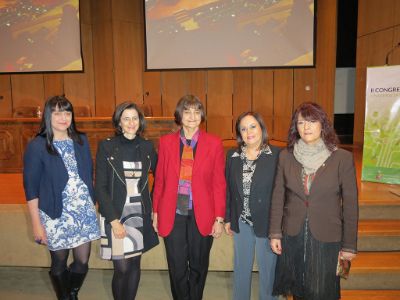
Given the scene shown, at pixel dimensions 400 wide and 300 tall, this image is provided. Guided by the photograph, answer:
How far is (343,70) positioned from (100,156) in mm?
7862

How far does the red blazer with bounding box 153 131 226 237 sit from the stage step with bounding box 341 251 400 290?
4.35 ft

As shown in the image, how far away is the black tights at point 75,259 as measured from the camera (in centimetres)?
209

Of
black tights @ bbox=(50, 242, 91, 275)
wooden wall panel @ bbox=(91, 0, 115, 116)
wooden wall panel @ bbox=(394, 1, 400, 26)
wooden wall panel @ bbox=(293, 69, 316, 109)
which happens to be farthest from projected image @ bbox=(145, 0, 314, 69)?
black tights @ bbox=(50, 242, 91, 275)

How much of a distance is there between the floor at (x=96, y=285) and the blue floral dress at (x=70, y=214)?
95 centimetres

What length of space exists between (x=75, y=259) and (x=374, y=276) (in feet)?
7.32

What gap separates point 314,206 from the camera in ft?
5.74

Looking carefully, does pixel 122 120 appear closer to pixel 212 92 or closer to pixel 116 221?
pixel 116 221

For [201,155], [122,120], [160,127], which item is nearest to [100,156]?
[122,120]

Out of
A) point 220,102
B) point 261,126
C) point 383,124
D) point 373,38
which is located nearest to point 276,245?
point 261,126

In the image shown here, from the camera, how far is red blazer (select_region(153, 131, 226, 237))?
2020mm

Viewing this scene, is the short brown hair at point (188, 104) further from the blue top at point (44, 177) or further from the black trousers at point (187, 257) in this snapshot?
the blue top at point (44, 177)

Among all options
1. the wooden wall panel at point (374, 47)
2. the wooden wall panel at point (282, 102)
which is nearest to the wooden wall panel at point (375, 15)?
the wooden wall panel at point (374, 47)

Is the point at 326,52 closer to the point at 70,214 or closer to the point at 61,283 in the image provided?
the point at 70,214

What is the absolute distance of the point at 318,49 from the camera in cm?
732
